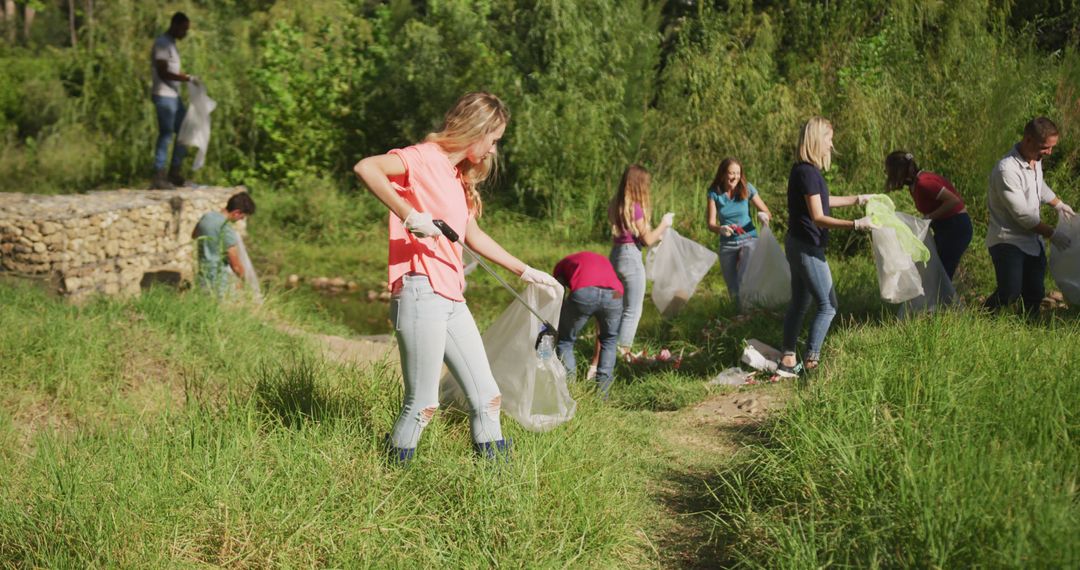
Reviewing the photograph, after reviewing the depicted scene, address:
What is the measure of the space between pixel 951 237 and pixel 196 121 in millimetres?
7005

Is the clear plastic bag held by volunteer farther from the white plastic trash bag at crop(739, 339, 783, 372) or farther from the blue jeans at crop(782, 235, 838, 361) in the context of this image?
the white plastic trash bag at crop(739, 339, 783, 372)

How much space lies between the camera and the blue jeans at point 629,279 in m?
6.08

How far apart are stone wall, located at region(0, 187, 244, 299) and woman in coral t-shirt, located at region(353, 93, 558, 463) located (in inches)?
209

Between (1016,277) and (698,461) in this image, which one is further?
(1016,277)

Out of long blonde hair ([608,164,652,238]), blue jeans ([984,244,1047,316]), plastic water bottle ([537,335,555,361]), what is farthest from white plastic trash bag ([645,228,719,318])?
plastic water bottle ([537,335,555,361])

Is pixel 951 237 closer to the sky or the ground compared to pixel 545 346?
closer to the sky

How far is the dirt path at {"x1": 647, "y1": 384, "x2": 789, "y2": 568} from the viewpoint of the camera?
3584 millimetres

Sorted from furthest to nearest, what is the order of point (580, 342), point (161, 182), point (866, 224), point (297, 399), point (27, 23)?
point (27, 23) → point (161, 182) → point (580, 342) → point (866, 224) → point (297, 399)

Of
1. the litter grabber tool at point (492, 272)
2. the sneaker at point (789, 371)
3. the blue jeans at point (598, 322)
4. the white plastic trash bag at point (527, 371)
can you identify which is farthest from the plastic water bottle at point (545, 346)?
the sneaker at point (789, 371)

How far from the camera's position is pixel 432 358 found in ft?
11.1

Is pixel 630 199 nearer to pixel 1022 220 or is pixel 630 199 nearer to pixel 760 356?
pixel 760 356

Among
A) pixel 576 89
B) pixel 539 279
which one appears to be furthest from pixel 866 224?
pixel 576 89

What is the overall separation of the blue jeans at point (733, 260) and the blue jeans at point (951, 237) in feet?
4.98

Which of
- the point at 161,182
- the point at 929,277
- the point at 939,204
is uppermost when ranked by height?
the point at 939,204
